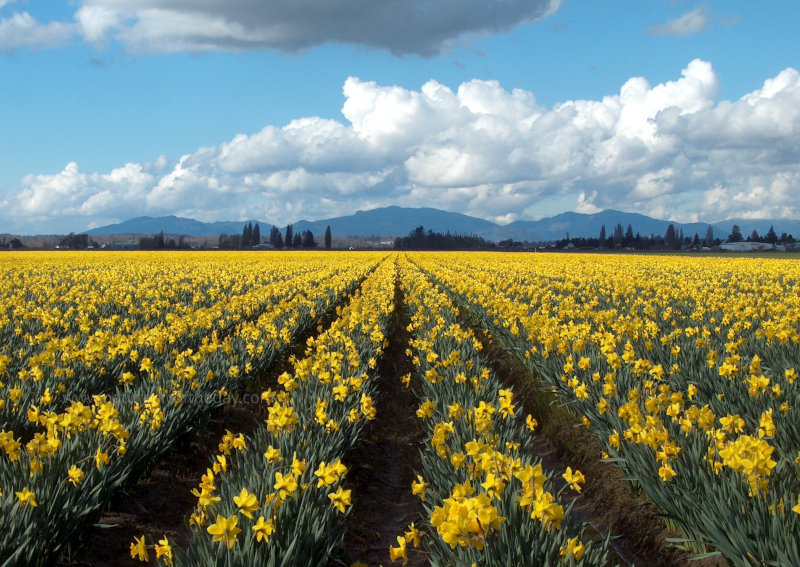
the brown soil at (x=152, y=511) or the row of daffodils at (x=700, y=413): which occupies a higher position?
the row of daffodils at (x=700, y=413)

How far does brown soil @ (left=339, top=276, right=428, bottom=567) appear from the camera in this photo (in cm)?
479

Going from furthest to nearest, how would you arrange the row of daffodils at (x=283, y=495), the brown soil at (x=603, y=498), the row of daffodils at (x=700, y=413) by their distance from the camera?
the brown soil at (x=603, y=498) → the row of daffodils at (x=700, y=413) → the row of daffodils at (x=283, y=495)

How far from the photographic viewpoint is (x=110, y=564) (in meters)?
4.32

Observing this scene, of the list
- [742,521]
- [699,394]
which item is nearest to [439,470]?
[742,521]

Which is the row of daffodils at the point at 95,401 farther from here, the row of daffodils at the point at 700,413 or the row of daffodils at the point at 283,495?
the row of daffodils at the point at 700,413

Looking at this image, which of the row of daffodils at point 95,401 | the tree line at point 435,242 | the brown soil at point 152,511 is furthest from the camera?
the tree line at point 435,242

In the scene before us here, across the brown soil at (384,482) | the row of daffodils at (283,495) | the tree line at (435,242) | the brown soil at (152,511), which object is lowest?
the brown soil at (384,482)

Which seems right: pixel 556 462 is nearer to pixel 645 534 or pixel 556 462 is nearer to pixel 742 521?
pixel 645 534

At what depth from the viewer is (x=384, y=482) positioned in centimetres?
607

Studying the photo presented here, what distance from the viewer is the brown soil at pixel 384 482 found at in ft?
15.7

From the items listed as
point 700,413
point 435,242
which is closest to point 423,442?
point 700,413

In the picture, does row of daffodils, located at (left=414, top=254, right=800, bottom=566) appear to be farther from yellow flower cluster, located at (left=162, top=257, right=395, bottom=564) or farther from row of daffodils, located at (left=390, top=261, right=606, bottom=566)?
yellow flower cluster, located at (left=162, top=257, right=395, bottom=564)

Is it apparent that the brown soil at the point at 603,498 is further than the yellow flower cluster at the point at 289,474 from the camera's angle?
Yes

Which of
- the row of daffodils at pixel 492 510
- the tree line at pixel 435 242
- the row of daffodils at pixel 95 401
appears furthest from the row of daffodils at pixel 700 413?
the tree line at pixel 435 242
